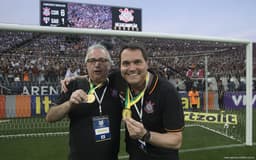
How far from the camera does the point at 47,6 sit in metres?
22.7

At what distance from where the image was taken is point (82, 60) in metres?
8.80

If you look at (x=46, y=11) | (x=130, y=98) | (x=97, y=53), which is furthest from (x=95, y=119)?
(x=46, y=11)

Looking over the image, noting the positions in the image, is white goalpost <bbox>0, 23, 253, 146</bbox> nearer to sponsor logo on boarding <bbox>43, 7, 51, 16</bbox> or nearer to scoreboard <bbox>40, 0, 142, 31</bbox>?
scoreboard <bbox>40, 0, 142, 31</bbox>

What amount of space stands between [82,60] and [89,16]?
16.6m

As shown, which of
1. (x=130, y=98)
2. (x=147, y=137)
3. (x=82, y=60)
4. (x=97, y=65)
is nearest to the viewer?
(x=147, y=137)

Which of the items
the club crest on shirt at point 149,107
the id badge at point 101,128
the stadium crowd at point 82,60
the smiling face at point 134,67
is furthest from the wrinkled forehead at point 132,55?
the stadium crowd at point 82,60

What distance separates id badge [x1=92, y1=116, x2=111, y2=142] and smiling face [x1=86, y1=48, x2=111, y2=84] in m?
0.35

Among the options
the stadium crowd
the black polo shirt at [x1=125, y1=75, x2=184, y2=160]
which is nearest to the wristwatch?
the black polo shirt at [x1=125, y1=75, x2=184, y2=160]

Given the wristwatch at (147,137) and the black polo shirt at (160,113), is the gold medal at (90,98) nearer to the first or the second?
the black polo shirt at (160,113)

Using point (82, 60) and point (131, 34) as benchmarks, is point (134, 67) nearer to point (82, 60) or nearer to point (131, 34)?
point (131, 34)

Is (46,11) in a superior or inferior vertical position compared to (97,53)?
superior

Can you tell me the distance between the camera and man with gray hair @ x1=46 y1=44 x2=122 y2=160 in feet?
9.30

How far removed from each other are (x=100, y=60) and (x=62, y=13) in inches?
825

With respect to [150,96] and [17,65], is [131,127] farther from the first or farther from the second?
[17,65]
